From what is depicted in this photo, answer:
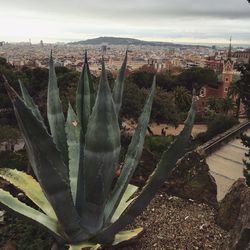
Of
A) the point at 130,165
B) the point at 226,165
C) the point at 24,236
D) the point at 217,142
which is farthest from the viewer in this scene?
the point at 217,142

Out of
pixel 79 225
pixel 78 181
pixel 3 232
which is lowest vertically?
pixel 3 232

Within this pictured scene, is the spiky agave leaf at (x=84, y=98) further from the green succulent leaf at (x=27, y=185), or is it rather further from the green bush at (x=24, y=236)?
the green bush at (x=24, y=236)

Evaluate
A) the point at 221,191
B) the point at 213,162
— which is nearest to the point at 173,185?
the point at 221,191

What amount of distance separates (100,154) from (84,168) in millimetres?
162

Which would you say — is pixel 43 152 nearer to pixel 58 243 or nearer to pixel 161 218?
pixel 58 243

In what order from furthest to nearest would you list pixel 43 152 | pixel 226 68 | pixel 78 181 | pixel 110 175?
pixel 226 68 < pixel 78 181 < pixel 110 175 < pixel 43 152

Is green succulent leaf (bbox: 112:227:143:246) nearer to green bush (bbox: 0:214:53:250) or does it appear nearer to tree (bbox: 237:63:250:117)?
green bush (bbox: 0:214:53:250)

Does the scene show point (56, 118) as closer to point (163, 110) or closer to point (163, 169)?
point (163, 169)

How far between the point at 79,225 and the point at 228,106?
1226 inches

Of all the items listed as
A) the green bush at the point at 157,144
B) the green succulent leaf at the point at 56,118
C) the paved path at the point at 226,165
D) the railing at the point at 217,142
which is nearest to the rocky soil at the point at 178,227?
the green succulent leaf at the point at 56,118

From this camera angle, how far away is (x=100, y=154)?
8.11 feet

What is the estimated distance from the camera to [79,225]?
108 inches

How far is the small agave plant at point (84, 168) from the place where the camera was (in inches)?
92.7

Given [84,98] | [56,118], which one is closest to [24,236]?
[56,118]
